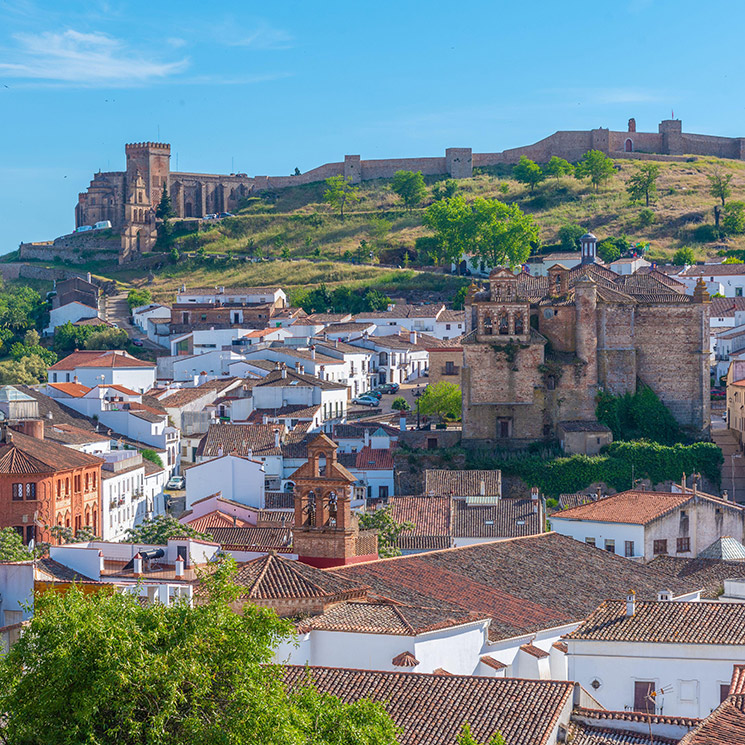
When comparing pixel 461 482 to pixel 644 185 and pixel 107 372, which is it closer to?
pixel 107 372

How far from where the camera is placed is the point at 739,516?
42312 millimetres

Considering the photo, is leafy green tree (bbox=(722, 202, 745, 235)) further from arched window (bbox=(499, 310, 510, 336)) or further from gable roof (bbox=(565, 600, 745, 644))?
gable roof (bbox=(565, 600, 745, 644))

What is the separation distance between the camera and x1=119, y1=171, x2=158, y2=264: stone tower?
4518 inches

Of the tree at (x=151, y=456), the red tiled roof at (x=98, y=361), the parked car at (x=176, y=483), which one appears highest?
the red tiled roof at (x=98, y=361)

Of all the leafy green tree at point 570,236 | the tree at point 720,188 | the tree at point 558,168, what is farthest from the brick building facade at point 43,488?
the tree at point 558,168

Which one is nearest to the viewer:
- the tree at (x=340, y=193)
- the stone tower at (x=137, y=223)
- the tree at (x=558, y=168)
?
the stone tower at (x=137, y=223)

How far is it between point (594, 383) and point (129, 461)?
19188 mm

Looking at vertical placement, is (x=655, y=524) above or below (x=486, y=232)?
below

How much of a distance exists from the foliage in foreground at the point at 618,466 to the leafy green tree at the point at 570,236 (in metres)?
46.1

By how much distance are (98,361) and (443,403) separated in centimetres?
2260

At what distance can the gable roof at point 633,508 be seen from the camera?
133ft

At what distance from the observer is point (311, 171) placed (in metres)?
130

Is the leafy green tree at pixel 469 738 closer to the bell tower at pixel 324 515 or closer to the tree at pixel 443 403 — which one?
the bell tower at pixel 324 515

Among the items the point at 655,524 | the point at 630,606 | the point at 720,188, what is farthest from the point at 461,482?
the point at 720,188
